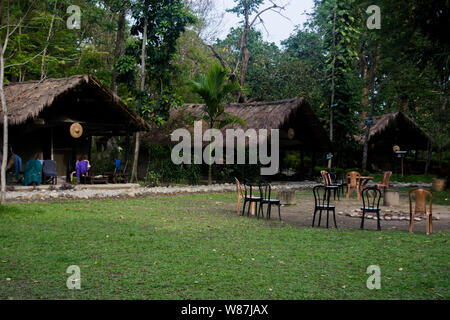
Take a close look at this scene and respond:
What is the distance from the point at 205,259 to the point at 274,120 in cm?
1433

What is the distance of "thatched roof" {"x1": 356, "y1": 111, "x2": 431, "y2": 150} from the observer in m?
27.7

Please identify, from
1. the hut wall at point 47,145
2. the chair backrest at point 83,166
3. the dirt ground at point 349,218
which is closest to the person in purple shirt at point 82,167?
the chair backrest at point 83,166

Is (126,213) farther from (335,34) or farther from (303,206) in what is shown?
(335,34)

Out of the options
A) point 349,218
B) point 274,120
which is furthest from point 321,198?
point 274,120

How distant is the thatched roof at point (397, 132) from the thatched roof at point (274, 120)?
5648 millimetres

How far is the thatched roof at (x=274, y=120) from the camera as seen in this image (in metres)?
20.3

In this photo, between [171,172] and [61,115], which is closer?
[61,115]

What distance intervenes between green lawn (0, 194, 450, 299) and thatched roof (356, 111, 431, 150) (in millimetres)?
20023

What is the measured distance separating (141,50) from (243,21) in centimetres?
1300

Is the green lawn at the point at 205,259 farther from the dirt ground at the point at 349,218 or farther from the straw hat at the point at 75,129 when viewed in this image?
the straw hat at the point at 75,129

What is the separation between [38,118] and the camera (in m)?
15.4

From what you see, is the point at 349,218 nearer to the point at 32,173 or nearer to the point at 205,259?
the point at 205,259

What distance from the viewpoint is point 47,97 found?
14.7 m
